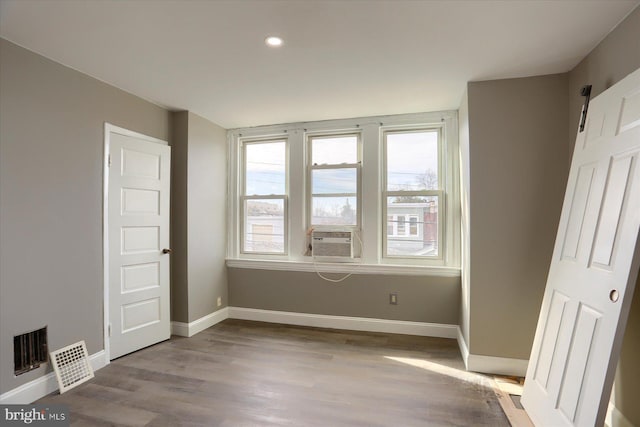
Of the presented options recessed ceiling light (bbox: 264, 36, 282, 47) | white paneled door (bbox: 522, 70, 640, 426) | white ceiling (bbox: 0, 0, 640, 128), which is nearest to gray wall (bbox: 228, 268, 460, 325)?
white paneled door (bbox: 522, 70, 640, 426)

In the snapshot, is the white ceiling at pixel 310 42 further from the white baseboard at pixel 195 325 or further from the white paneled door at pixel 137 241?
the white baseboard at pixel 195 325

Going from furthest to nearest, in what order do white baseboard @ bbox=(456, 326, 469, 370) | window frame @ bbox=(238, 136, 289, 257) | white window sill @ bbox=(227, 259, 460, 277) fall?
window frame @ bbox=(238, 136, 289, 257), white window sill @ bbox=(227, 259, 460, 277), white baseboard @ bbox=(456, 326, 469, 370)

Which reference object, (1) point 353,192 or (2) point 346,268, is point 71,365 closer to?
(2) point 346,268

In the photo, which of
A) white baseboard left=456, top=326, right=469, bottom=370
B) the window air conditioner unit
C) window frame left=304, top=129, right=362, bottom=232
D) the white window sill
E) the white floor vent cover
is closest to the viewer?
the white floor vent cover

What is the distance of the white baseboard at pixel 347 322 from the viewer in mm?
3459

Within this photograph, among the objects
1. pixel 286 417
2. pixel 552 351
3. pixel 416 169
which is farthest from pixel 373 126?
pixel 286 417

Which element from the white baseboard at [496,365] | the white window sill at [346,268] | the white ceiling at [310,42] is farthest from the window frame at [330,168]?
the white baseboard at [496,365]

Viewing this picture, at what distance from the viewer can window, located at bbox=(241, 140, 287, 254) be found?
4156mm

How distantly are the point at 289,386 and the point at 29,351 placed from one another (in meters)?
1.86

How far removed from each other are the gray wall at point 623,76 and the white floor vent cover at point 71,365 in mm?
3656

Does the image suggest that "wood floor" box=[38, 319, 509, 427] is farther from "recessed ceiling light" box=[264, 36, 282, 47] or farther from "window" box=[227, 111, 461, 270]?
"recessed ceiling light" box=[264, 36, 282, 47]

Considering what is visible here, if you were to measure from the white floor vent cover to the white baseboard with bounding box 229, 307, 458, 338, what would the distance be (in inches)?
69.4

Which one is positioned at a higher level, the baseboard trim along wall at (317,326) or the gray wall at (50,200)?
the gray wall at (50,200)

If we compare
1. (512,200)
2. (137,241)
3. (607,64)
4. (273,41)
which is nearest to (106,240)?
(137,241)
